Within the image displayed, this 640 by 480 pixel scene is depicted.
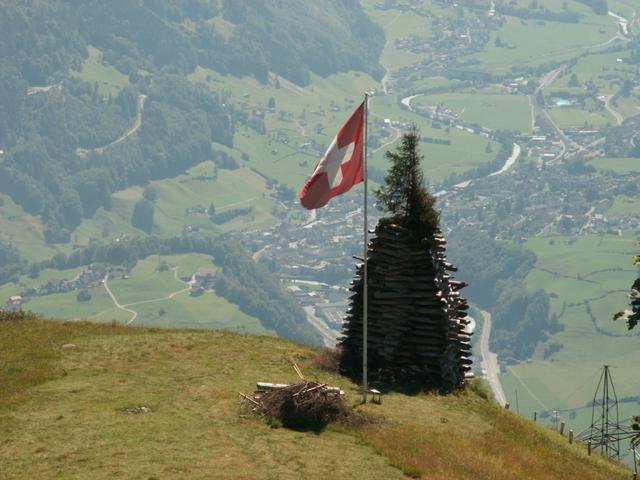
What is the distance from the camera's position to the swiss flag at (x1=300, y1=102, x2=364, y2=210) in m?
47.6

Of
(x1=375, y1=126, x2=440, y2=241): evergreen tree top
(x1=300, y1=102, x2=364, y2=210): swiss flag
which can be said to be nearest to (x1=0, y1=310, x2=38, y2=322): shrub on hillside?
(x1=375, y1=126, x2=440, y2=241): evergreen tree top

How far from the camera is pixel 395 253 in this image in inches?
2104

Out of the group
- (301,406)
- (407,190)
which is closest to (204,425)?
(301,406)

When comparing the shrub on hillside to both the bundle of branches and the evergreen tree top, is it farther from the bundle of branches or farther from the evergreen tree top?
the bundle of branches

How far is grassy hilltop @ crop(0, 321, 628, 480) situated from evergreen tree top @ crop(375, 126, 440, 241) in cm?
676

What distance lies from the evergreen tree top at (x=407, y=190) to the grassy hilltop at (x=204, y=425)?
676 centimetres

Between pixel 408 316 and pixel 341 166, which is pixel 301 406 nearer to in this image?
pixel 341 166

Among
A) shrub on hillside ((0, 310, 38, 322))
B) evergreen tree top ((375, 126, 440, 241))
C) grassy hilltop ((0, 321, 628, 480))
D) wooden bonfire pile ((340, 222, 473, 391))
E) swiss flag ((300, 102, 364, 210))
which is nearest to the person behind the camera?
grassy hilltop ((0, 321, 628, 480))

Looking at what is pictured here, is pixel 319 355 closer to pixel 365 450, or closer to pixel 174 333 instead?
pixel 174 333

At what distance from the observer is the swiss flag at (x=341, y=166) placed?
47.6 metres

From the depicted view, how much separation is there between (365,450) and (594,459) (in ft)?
48.4

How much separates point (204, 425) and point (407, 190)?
54.1ft

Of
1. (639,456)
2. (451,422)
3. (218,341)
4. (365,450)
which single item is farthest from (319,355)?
(639,456)

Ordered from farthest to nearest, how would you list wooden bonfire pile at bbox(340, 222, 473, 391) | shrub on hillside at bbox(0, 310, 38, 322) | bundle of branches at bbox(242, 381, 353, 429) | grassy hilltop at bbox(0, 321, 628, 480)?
shrub on hillside at bbox(0, 310, 38, 322)
wooden bonfire pile at bbox(340, 222, 473, 391)
bundle of branches at bbox(242, 381, 353, 429)
grassy hilltop at bbox(0, 321, 628, 480)
